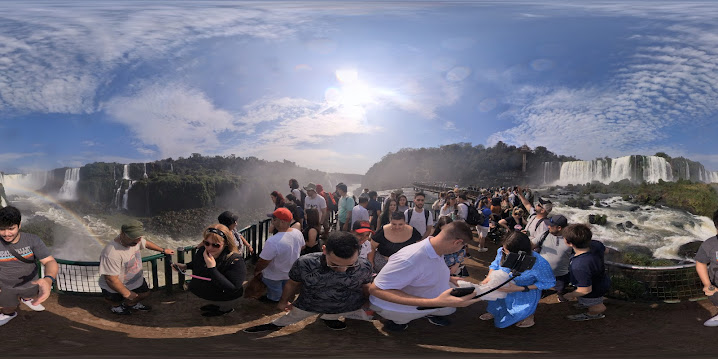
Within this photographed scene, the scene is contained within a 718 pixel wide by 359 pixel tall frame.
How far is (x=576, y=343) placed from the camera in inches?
114

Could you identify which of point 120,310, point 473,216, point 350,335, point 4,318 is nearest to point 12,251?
point 4,318

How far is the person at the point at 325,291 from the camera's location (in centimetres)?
307

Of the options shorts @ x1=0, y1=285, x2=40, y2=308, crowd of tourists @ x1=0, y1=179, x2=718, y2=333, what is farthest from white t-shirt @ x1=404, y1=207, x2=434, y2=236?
shorts @ x1=0, y1=285, x2=40, y2=308

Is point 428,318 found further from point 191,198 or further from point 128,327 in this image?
point 191,198

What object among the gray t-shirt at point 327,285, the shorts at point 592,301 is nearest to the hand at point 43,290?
the gray t-shirt at point 327,285

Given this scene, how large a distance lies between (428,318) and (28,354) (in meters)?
3.15

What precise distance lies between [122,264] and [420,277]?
313 centimetres

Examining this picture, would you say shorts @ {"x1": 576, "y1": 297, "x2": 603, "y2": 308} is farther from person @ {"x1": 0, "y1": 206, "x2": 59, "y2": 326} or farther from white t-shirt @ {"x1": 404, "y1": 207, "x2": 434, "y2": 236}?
person @ {"x1": 0, "y1": 206, "x2": 59, "y2": 326}

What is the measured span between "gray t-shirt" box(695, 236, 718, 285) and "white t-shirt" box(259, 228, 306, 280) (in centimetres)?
404

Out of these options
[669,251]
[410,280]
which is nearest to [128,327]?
[410,280]

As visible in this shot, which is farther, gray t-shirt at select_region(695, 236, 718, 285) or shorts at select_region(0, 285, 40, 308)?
gray t-shirt at select_region(695, 236, 718, 285)

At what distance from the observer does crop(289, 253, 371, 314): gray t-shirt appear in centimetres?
308

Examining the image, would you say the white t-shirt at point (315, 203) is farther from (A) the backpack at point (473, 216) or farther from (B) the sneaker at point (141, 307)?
(B) the sneaker at point (141, 307)

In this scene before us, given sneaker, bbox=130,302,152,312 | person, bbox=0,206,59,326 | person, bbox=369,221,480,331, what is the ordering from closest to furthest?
person, bbox=369,221,480,331 → person, bbox=0,206,59,326 → sneaker, bbox=130,302,152,312
